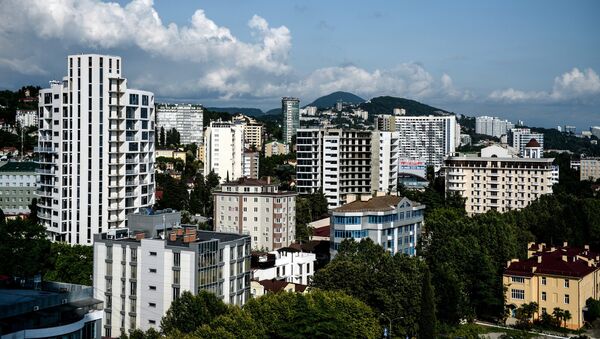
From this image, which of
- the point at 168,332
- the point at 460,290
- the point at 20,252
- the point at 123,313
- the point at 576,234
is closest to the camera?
the point at 168,332

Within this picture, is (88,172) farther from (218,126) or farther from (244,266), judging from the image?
(218,126)

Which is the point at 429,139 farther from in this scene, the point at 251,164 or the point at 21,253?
the point at 21,253

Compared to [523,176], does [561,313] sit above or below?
below

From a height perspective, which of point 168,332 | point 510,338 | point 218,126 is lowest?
point 510,338

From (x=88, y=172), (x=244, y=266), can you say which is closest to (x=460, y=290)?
(x=244, y=266)

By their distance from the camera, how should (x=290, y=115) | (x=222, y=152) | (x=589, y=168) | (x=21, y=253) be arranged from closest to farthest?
(x=21, y=253) < (x=222, y=152) < (x=589, y=168) < (x=290, y=115)

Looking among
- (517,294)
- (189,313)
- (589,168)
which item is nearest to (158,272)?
(189,313)

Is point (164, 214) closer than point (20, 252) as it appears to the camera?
Yes
